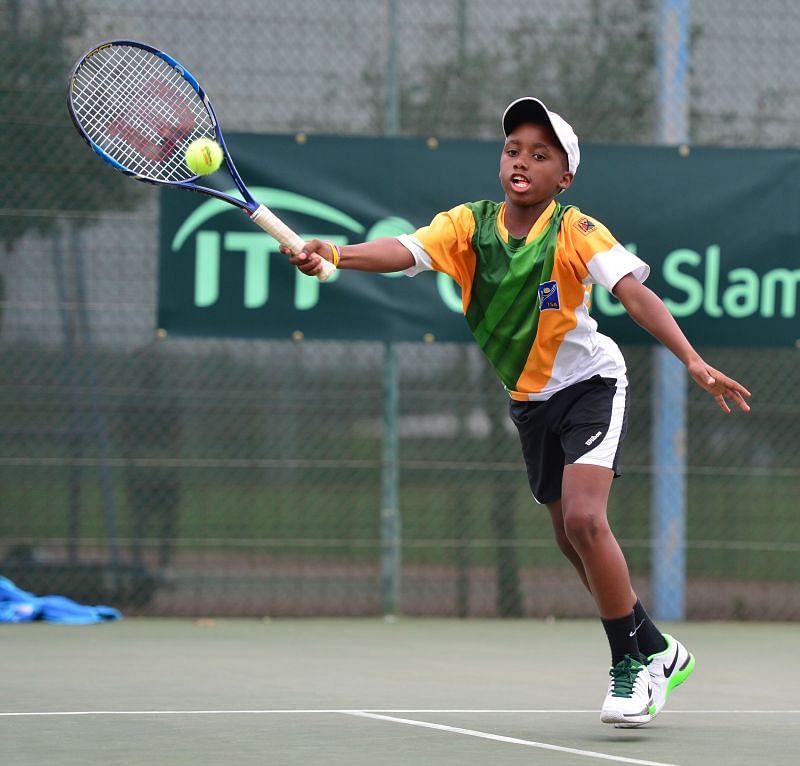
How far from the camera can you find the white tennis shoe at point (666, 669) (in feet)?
15.0

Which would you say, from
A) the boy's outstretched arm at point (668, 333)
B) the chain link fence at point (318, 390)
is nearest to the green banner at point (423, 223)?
the chain link fence at point (318, 390)

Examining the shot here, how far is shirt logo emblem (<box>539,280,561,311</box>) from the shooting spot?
4555 mm

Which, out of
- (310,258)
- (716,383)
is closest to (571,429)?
(716,383)

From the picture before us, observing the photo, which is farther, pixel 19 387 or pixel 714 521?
pixel 714 521

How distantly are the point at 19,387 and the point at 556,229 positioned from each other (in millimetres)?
3493

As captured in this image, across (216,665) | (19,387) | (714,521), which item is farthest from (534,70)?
(216,665)

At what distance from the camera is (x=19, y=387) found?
7.28 meters

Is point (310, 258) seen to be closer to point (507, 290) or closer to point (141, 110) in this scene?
point (507, 290)

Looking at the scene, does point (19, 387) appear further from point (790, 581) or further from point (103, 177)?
point (790, 581)

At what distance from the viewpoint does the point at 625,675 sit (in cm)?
439

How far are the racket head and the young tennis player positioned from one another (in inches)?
33.3

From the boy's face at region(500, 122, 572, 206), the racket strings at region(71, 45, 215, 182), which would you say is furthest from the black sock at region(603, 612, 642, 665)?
the racket strings at region(71, 45, 215, 182)

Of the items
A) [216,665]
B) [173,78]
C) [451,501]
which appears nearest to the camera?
[173,78]

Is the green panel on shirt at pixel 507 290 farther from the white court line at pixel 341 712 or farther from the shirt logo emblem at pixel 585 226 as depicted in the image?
the white court line at pixel 341 712
